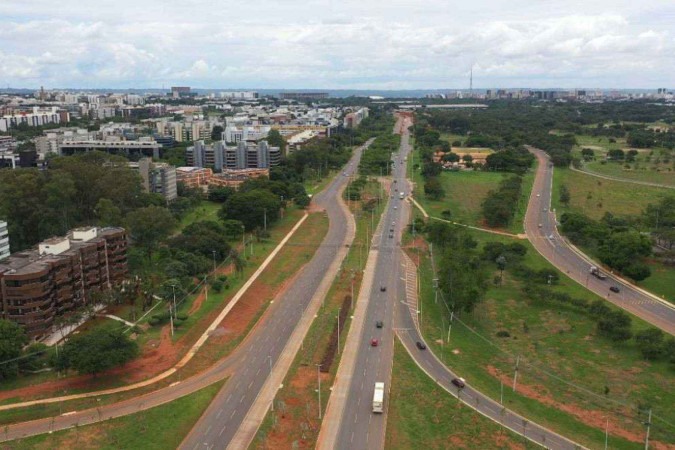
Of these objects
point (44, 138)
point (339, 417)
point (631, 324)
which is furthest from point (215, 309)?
point (44, 138)

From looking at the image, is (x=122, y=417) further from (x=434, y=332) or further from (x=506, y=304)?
(x=506, y=304)

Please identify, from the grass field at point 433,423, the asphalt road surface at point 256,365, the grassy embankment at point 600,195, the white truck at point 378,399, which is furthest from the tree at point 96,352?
the grassy embankment at point 600,195

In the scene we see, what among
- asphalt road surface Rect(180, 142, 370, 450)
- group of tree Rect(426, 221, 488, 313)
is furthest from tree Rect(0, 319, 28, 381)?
group of tree Rect(426, 221, 488, 313)

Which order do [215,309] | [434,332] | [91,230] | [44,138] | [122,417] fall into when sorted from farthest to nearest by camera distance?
[44,138] → [91,230] → [215,309] → [434,332] → [122,417]

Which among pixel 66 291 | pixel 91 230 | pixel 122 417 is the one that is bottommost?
pixel 122 417

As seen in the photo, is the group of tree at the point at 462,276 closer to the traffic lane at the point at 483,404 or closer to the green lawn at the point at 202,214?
the traffic lane at the point at 483,404

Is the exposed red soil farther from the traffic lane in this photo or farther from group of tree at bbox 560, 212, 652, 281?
group of tree at bbox 560, 212, 652, 281
